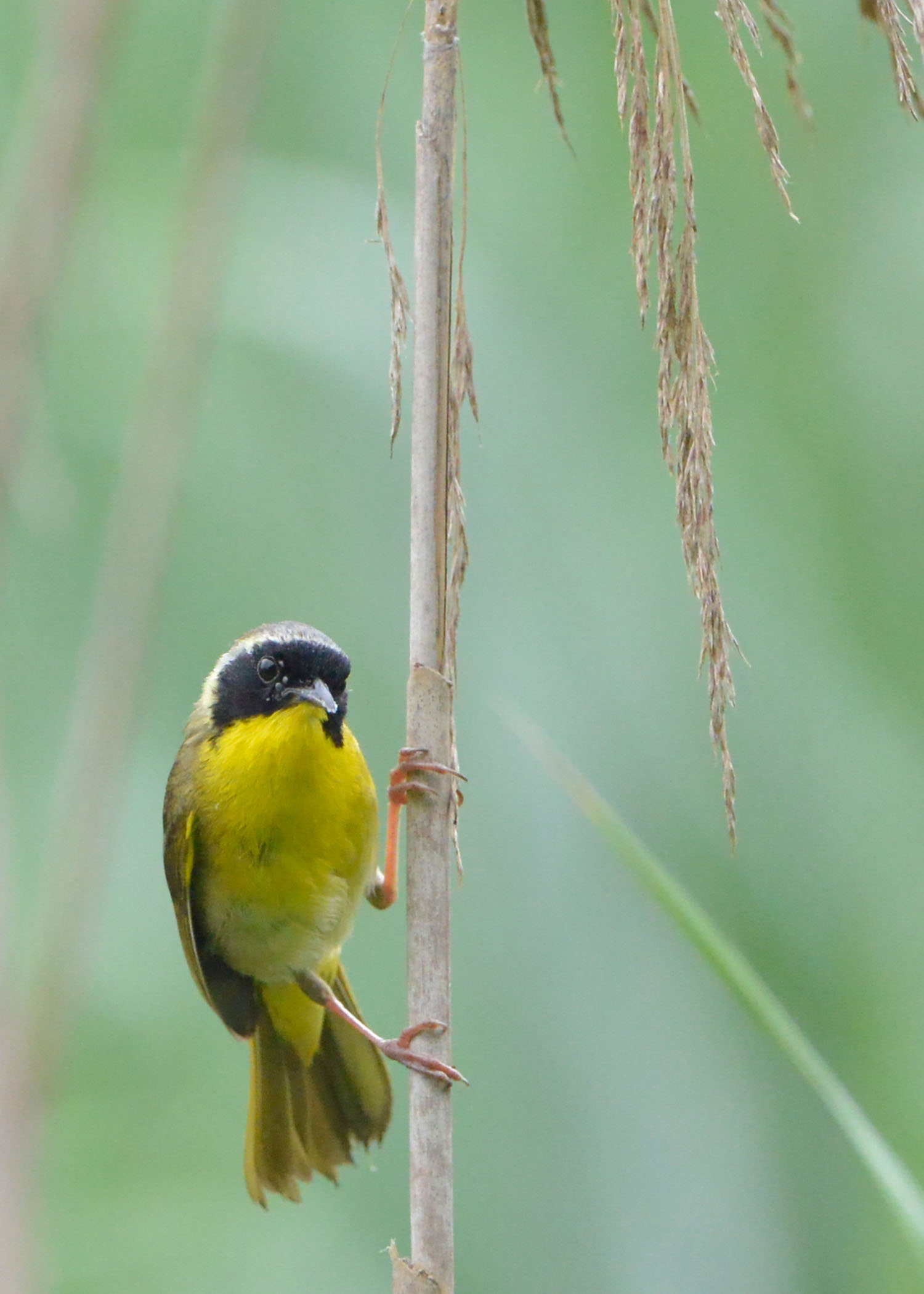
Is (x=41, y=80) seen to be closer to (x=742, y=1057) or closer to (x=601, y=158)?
(x=742, y=1057)

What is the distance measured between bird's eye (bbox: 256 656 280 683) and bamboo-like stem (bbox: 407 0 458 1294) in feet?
3.30

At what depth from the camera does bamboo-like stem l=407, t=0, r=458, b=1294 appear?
1.66m

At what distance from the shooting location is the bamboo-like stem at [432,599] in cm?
166

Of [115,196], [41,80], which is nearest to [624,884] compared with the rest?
[115,196]

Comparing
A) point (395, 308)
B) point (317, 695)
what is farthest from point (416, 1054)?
point (317, 695)

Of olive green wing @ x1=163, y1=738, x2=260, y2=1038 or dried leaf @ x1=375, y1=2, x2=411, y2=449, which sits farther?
olive green wing @ x1=163, y1=738, x2=260, y2=1038

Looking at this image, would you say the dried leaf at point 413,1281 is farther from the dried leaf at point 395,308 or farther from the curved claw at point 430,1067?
the dried leaf at point 395,308

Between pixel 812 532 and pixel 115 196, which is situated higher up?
pixel 115 196

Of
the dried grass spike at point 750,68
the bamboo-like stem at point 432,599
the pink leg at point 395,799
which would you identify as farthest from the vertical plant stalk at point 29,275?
the pink leg at point 395,799

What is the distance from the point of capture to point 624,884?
2357 mm

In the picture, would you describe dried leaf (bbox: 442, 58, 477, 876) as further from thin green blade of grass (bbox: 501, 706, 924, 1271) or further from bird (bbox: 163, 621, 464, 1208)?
bird (bbox: 163, 621, 464, 1208)

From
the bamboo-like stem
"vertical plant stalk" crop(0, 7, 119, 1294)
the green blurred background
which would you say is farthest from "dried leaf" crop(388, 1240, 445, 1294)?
"vertical plant stalk" crop(0, 7, 119, 1294)

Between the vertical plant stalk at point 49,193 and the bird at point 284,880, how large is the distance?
6.49 feet

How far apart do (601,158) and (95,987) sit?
1.75m
